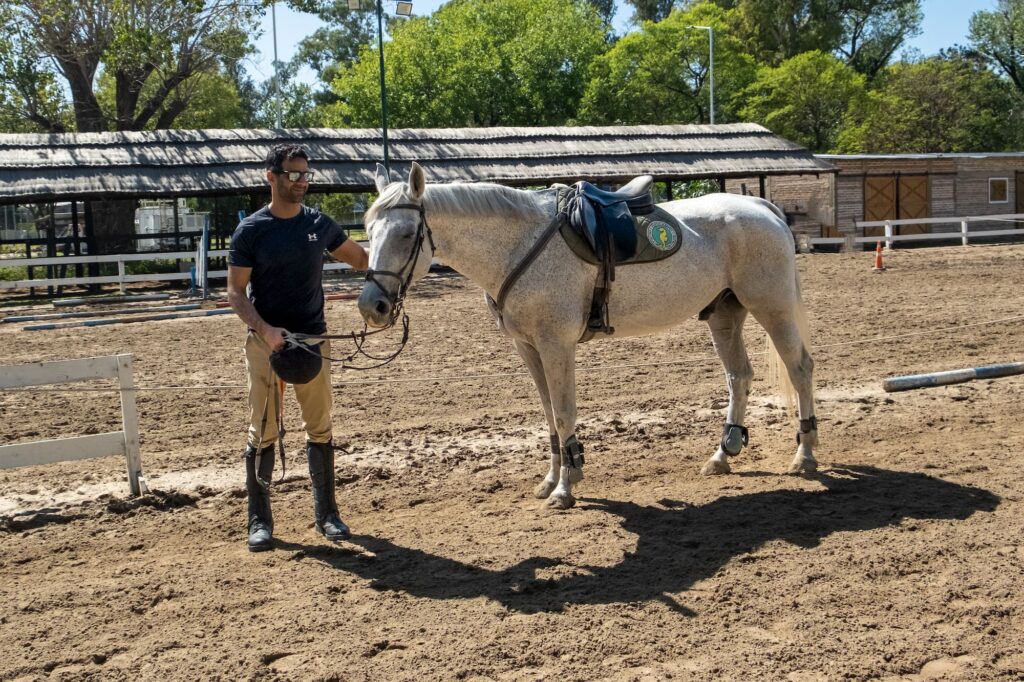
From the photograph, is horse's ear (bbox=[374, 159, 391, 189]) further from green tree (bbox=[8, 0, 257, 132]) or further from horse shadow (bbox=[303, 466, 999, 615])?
green tree (bbox=[8, 0, 257, 132])

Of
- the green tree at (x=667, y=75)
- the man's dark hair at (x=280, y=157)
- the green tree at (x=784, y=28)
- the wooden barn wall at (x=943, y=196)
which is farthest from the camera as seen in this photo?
the green tree at (x=784, y=28)


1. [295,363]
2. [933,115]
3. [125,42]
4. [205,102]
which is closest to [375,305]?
[295,363]

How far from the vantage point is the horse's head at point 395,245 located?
473 cm

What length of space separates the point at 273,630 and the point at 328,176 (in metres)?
20.6

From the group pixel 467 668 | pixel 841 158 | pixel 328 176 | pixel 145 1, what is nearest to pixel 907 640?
pixel 467 668

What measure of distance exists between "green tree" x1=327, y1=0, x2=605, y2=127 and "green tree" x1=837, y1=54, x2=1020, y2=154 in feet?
44.7

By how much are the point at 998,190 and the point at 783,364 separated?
31.3m

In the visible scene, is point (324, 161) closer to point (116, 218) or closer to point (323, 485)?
point (116, 218)

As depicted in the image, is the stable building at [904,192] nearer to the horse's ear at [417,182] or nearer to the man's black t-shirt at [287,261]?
the horse's ear at [417,182]

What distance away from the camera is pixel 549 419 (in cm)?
578

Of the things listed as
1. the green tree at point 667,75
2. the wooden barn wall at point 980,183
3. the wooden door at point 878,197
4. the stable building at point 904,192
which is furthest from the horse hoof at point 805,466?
the green tree at point 667,75

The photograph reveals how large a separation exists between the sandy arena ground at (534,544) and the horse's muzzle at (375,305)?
1.21 meters

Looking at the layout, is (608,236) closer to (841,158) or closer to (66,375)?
(66,375)

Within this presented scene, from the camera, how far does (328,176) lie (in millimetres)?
23516
